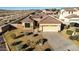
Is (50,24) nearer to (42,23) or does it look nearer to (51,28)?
(51,28)

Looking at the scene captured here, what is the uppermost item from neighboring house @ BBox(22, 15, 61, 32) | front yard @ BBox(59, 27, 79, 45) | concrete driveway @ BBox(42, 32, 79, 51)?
neighboring house @ BBox(22, 15, 61, 32)

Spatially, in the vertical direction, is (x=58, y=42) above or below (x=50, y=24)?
below

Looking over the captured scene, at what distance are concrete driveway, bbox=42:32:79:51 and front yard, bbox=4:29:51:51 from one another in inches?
5.1

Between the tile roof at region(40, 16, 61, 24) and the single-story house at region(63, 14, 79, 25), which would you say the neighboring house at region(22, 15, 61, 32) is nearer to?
the tile roof at region(40, 16, 61, 24)

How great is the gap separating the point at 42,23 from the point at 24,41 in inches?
26.4

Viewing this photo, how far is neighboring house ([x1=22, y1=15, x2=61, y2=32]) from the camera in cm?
496

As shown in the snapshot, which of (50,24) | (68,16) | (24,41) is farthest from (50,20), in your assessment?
(24,41)

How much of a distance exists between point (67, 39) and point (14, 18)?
58.9 inches

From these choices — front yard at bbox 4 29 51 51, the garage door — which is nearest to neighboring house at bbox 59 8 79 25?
the garage door

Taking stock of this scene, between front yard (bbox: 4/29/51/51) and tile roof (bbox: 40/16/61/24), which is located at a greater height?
tile roof (bbox: 40/16/61/24)

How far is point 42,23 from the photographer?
5.02 metres

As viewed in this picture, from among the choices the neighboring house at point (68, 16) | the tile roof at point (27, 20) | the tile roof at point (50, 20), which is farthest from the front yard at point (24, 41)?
the neighboring house at point (68, 16)

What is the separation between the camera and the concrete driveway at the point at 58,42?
4961 mm
